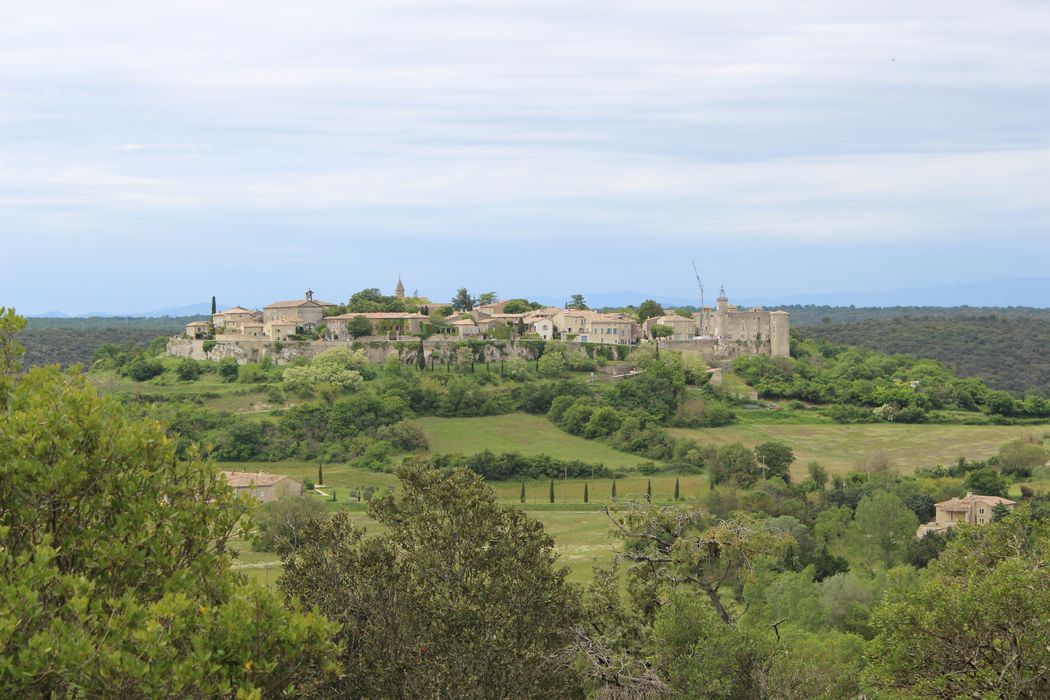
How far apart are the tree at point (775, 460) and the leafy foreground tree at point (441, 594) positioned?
42.5m

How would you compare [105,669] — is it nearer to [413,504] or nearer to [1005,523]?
[413,504]

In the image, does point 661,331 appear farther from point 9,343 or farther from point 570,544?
point 9,343

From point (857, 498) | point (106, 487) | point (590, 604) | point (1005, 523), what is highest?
point (106, 487)

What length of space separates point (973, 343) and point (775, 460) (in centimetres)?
6893

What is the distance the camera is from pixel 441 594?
511 inches

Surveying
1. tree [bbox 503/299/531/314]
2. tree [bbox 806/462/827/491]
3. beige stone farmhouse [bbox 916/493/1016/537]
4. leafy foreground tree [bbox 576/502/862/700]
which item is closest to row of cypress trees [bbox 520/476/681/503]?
tree [bbox 806/462/827/491]

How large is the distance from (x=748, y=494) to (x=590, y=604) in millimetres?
32904

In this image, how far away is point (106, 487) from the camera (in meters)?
9.77

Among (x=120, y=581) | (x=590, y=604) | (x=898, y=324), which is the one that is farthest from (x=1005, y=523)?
(x=898, y=324)

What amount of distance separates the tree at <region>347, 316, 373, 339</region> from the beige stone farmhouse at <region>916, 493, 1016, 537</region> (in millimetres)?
43829

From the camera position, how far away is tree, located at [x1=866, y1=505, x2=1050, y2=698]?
1170 centimetres

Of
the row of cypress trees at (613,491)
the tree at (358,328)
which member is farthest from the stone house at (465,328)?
the row of cypress trees at (613,491)

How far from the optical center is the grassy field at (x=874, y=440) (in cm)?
6053

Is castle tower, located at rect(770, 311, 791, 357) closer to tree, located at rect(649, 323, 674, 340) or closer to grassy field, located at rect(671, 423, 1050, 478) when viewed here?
tree, located at rect(649, 323, 674, 340)
